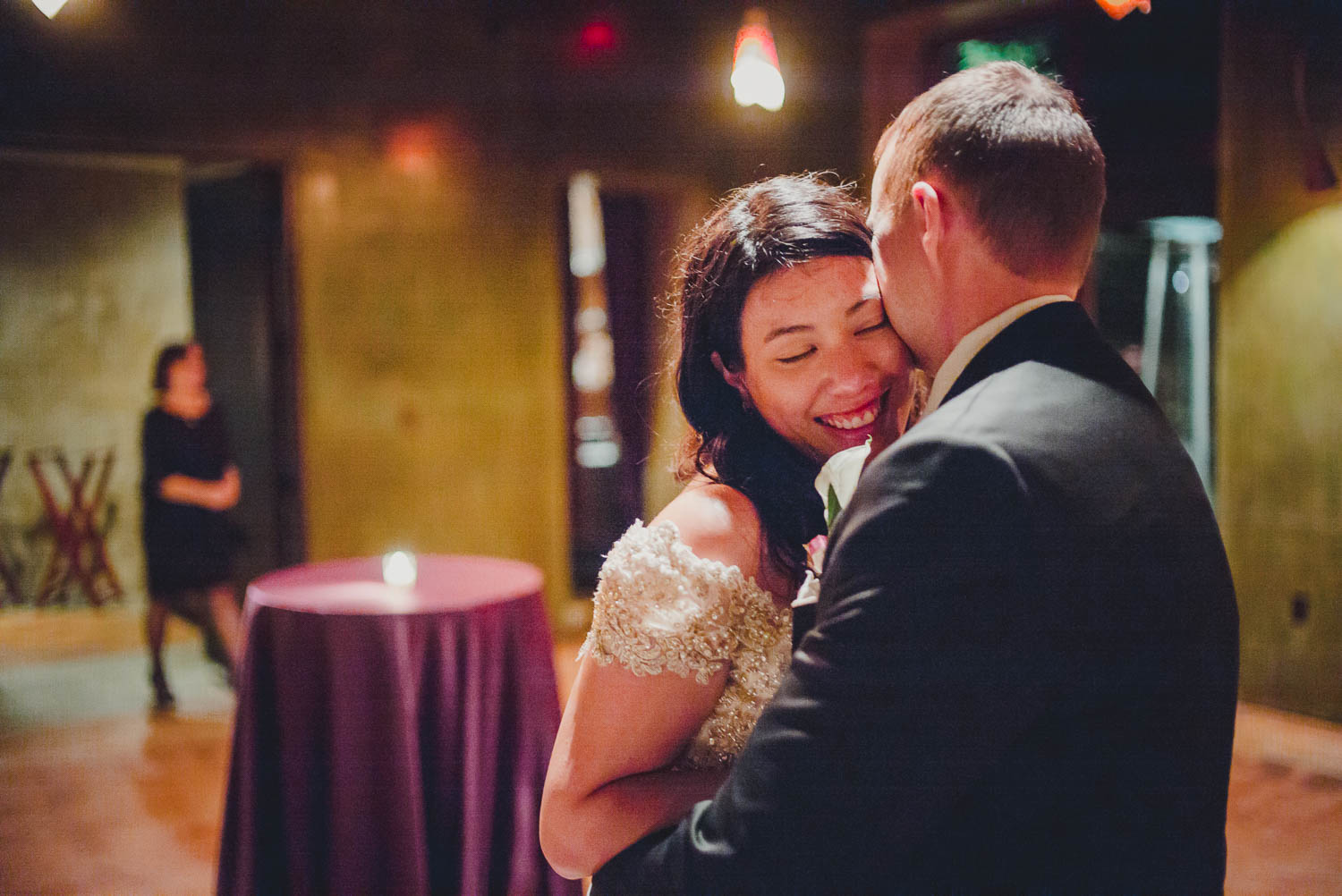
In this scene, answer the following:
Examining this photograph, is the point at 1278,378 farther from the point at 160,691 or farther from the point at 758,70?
the point at 160,691

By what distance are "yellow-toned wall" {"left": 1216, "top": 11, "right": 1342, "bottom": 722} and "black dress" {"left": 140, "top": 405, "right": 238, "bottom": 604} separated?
15.9ft

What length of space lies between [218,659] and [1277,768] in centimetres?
497

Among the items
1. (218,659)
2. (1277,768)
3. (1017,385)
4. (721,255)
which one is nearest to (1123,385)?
(1017,385)

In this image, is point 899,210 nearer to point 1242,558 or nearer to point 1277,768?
point 1277,768

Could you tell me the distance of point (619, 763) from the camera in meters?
1.12

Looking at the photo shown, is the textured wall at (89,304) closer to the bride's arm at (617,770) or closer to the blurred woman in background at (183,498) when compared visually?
the blurred woman in background at (183,498)

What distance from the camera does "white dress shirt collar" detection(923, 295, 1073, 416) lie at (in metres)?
0.93

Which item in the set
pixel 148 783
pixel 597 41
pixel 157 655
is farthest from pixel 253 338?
pixel 148 783

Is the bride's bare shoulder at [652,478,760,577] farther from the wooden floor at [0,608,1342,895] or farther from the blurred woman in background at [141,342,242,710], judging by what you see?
the blurred woman in background at [141,342,242,710]

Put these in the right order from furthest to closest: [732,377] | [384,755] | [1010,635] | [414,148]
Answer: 1. [414,148]
2. [384,755]
3. [732,377]
4. [1010,635]

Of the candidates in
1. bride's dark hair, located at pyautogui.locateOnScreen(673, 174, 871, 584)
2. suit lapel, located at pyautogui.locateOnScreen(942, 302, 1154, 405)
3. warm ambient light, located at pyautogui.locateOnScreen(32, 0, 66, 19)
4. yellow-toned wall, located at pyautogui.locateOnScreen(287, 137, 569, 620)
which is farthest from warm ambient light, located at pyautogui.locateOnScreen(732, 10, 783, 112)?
suit lapel, located at pyautogui.locateOnScreen(942, 302, 1154, 405)

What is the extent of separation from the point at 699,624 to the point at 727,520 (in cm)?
15

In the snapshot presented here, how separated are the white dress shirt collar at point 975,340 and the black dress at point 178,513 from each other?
14.8 ft

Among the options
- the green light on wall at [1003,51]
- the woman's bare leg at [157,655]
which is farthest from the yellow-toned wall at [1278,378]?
the woman's bare leg at [157,655]
